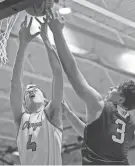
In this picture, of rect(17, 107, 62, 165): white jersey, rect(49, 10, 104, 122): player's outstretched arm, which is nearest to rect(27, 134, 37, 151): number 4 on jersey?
rect(17, 107, 62, 165): white jersey

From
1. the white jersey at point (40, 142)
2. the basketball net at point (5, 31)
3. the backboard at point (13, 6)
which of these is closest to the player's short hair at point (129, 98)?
the white jersey at point (40, 142)

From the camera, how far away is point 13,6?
1.56 m

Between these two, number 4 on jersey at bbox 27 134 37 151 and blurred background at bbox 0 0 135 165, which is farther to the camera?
blurred background at bbox 0 0 135 165

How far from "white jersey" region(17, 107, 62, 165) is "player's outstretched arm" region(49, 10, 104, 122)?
0.21m

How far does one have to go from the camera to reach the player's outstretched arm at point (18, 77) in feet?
5.88

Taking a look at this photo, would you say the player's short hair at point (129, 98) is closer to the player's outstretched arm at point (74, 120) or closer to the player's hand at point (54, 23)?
the player's outstretched arm at point (74, 120)

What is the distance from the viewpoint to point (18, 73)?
185 cm

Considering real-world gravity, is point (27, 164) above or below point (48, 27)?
below

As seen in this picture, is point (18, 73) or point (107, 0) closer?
point (18, 73)

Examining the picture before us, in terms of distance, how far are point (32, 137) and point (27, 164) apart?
13 cm

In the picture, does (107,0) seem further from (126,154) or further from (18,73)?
(126,154)

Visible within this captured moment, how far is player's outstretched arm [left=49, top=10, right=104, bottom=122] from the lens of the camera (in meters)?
1.62

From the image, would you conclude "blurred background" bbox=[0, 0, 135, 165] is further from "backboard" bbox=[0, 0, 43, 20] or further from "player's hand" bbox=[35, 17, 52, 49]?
"backboard" bbox=[0, 0, 43, 20]

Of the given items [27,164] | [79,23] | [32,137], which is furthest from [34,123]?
[79,23]
